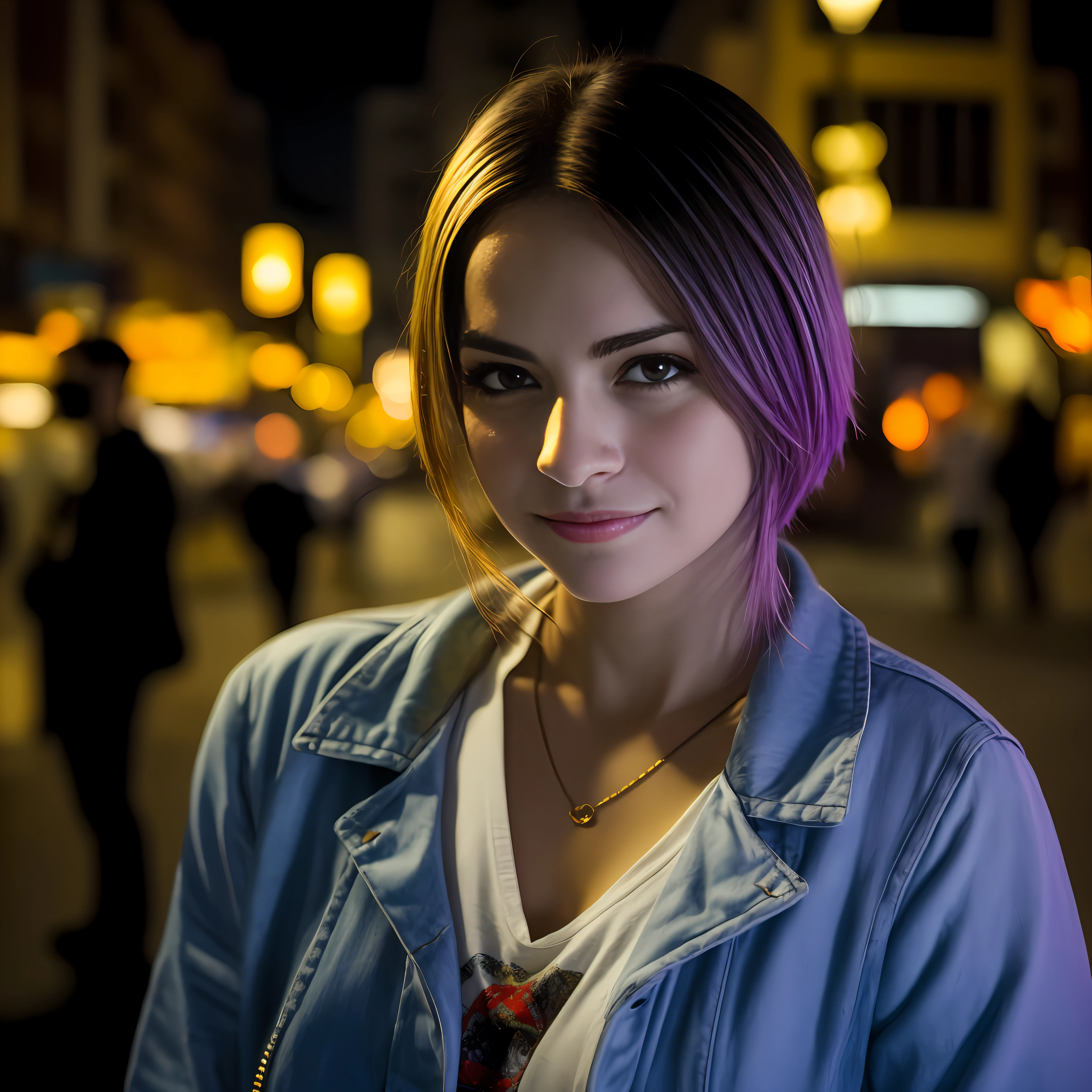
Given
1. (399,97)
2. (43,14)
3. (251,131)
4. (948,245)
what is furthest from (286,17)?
(251,131)

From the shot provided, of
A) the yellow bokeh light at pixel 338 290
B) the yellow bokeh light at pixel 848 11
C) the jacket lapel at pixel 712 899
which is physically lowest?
the jacket lapel at pixel 712 899

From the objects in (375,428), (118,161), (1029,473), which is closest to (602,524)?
(1029,473)

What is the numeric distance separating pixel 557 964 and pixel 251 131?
1618 cm

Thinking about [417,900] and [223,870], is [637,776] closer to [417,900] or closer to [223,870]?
[417,900]

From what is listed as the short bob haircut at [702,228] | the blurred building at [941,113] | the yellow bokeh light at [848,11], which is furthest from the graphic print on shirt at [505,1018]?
the blurred building at [941,113]

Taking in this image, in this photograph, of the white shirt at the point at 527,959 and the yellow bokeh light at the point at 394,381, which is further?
the yellow bokeh light at the point at 394,381

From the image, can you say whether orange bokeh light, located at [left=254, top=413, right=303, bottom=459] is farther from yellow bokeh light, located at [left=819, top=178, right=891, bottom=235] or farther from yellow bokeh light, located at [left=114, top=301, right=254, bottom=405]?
yellow bokeh light, located at [left=819, top=178, right=891, bottom=235]

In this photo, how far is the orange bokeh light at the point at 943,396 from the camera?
20.8 feet

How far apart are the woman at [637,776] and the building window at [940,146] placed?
27.0 feet

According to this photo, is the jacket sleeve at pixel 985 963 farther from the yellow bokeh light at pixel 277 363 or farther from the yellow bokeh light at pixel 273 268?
the yellow bokeh light at pixel 277 363

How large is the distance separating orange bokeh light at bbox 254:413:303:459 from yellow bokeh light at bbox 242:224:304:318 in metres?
1.33

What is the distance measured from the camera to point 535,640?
3.27ft

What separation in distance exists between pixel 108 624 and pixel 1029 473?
175 inches

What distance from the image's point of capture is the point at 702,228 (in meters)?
0.71
